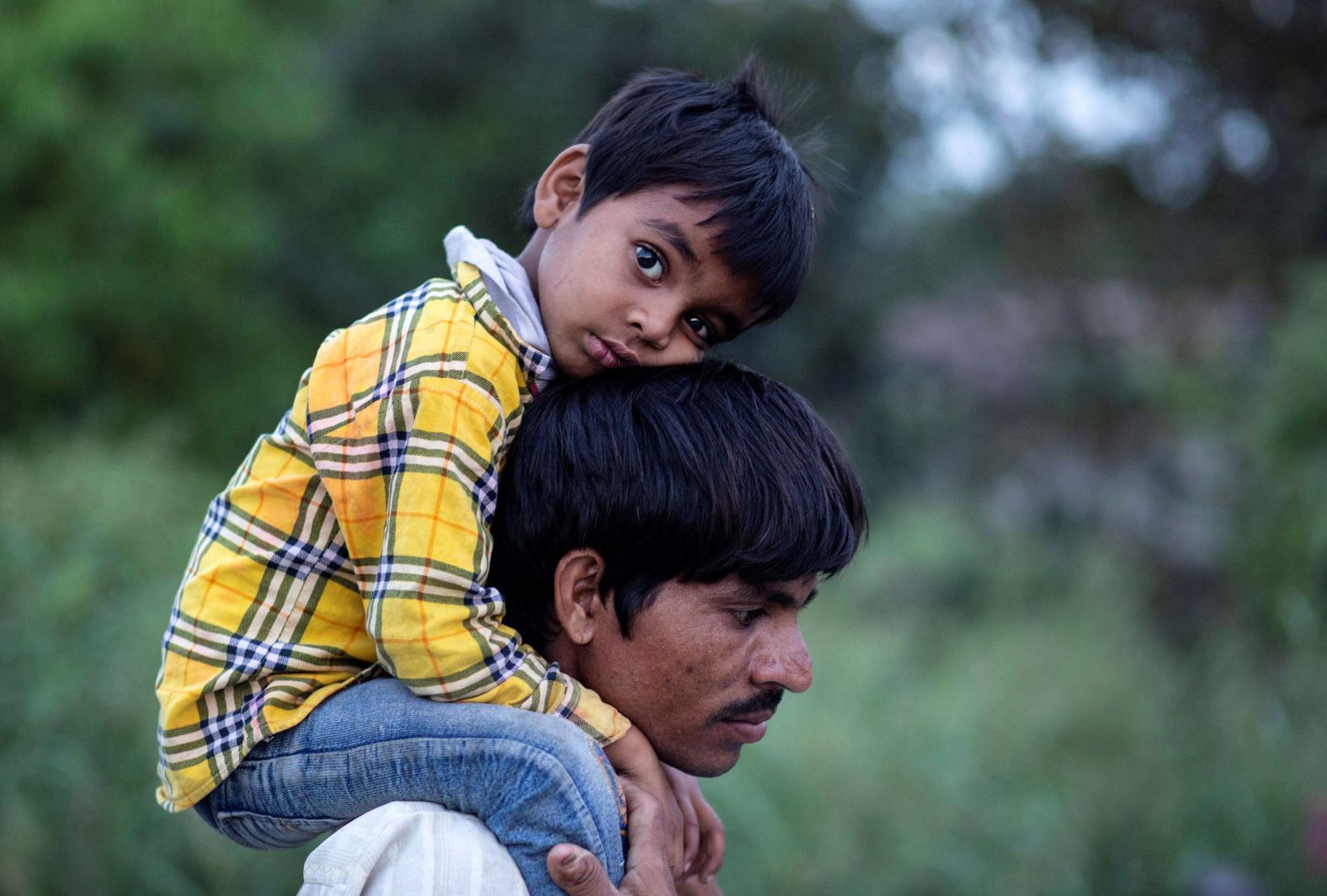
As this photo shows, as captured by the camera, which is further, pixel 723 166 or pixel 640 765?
pixel 723 166

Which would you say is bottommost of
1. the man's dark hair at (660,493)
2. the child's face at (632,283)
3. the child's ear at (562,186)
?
the man's dark hair at (660,493)

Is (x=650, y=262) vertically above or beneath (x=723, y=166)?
beneath

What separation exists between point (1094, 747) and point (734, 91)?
233 inches

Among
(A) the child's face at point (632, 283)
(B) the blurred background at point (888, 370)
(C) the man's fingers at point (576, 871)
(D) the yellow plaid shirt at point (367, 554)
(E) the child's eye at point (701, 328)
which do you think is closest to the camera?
(C) the man's fingers at point (576, 871)

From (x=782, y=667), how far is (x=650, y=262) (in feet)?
2.32

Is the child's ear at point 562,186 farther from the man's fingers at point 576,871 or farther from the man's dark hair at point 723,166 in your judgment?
the man's fingers at point 576,871

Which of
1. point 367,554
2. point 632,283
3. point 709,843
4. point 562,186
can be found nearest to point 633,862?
point 709,843

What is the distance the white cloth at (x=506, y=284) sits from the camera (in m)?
2.04

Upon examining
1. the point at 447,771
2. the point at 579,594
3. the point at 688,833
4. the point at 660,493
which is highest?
the point at 660,493

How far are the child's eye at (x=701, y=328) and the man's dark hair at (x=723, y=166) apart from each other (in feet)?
0.33

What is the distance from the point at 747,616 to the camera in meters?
2.02

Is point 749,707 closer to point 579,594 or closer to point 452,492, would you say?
point 579,594

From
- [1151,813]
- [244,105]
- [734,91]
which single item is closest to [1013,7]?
[244,105]

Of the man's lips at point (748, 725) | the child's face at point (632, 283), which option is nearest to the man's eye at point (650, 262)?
the child's face at point (632, 283)
